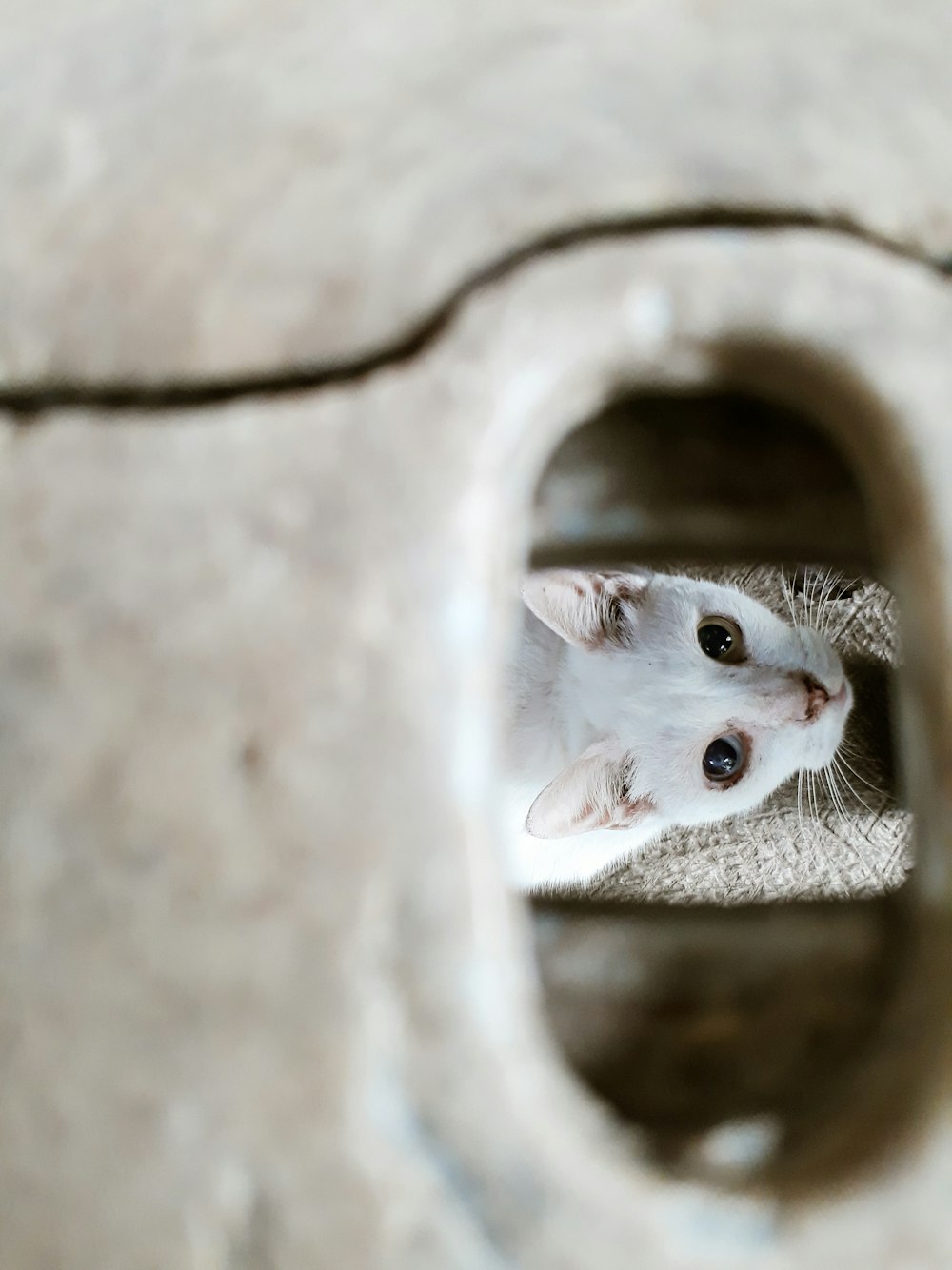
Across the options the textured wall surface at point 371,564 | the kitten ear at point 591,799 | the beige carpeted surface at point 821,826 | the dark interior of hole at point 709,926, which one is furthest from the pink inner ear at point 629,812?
the textured wall surface at point 371,564

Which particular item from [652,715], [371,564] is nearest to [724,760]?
[652,715]

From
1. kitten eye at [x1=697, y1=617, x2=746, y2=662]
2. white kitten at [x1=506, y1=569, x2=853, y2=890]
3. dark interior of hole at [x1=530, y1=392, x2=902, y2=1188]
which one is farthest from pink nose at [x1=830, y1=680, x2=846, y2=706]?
dark interior of hole at [x1=530, y1=392, x2=902, y2=1188]

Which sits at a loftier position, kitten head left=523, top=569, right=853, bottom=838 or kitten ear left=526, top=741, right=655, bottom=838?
kitten head left=523, top=569, right=853, bottom=838

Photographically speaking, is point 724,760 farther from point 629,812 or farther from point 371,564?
point 371,564

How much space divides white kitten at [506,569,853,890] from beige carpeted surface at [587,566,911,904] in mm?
196

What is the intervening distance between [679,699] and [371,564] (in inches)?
28.6

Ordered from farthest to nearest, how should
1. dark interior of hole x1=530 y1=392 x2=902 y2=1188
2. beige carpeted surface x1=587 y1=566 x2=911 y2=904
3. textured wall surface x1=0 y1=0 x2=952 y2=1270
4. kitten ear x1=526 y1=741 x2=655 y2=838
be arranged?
beige carpeted surface x1=587 y1=566 x2=911 y2=904
kitten ear x1=526 y1=741 x2=655 y2=838
dark interior of hole x1=530 y1=392 x2=902 y2=1188
textured wall surface x1=0 y1=0 x2=952 y2=1270

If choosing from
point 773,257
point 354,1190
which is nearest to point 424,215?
point 773,257

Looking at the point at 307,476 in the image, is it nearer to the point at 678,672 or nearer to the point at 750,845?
the point at 678,672

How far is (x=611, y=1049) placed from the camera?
62 cm

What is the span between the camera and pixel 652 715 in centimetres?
115

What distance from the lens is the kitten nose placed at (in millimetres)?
1081

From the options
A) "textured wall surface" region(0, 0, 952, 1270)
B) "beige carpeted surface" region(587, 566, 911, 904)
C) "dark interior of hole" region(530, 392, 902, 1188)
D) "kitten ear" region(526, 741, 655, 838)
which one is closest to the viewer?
"textured wall surface" region(0, 0, 952, 1270)

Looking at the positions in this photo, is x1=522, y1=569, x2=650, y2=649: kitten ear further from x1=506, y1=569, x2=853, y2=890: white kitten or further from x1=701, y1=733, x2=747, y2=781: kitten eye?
x1=701, y1=733, x2=747, y2=781: kitten eye
